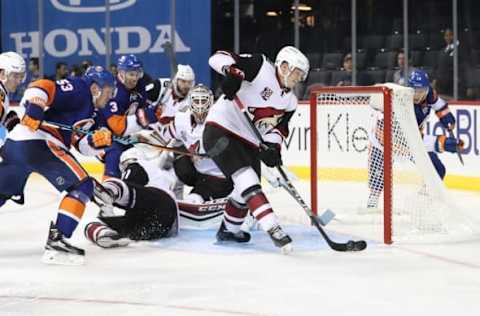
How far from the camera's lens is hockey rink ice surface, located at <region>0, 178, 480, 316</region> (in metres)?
3.68

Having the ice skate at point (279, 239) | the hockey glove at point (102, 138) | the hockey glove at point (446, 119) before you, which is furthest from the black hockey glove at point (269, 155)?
the hockey glove at point (446, 119)

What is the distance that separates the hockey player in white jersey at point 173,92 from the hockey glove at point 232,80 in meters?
1.68

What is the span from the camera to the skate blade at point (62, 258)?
4.57 meters

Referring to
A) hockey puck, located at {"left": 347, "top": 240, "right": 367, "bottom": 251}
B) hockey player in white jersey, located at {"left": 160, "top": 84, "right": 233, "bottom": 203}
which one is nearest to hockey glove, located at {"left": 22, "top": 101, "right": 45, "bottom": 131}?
hockey player in white jersey, located at {"left": 160, "top": 84, "right": 233, "bottom": 203}

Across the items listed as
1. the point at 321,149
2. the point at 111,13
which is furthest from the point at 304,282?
the point at 111,13

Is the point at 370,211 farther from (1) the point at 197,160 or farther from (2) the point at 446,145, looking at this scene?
(1) the point at 197,160

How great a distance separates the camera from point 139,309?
3.64 meters

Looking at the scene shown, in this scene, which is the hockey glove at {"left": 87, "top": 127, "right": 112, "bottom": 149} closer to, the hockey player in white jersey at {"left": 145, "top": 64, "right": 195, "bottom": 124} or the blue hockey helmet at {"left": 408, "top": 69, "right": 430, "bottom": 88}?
the hockey player in white jersey at {"left": 145, "top": 64, "right": 195, "bottom": 124}

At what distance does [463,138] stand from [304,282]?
4087mm

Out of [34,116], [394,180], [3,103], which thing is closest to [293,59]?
[34,116]

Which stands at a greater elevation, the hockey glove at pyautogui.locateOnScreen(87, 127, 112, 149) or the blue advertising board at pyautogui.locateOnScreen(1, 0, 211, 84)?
the blue advertising board at pyautogui.locateOnScreen(1, 0, 211, 84)

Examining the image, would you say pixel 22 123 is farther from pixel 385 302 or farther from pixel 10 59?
pixel 385 302

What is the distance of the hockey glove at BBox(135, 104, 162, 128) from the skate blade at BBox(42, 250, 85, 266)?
1753 mm

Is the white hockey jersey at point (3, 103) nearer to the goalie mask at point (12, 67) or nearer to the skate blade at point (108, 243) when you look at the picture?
the goalie mask at point (12, 67)
